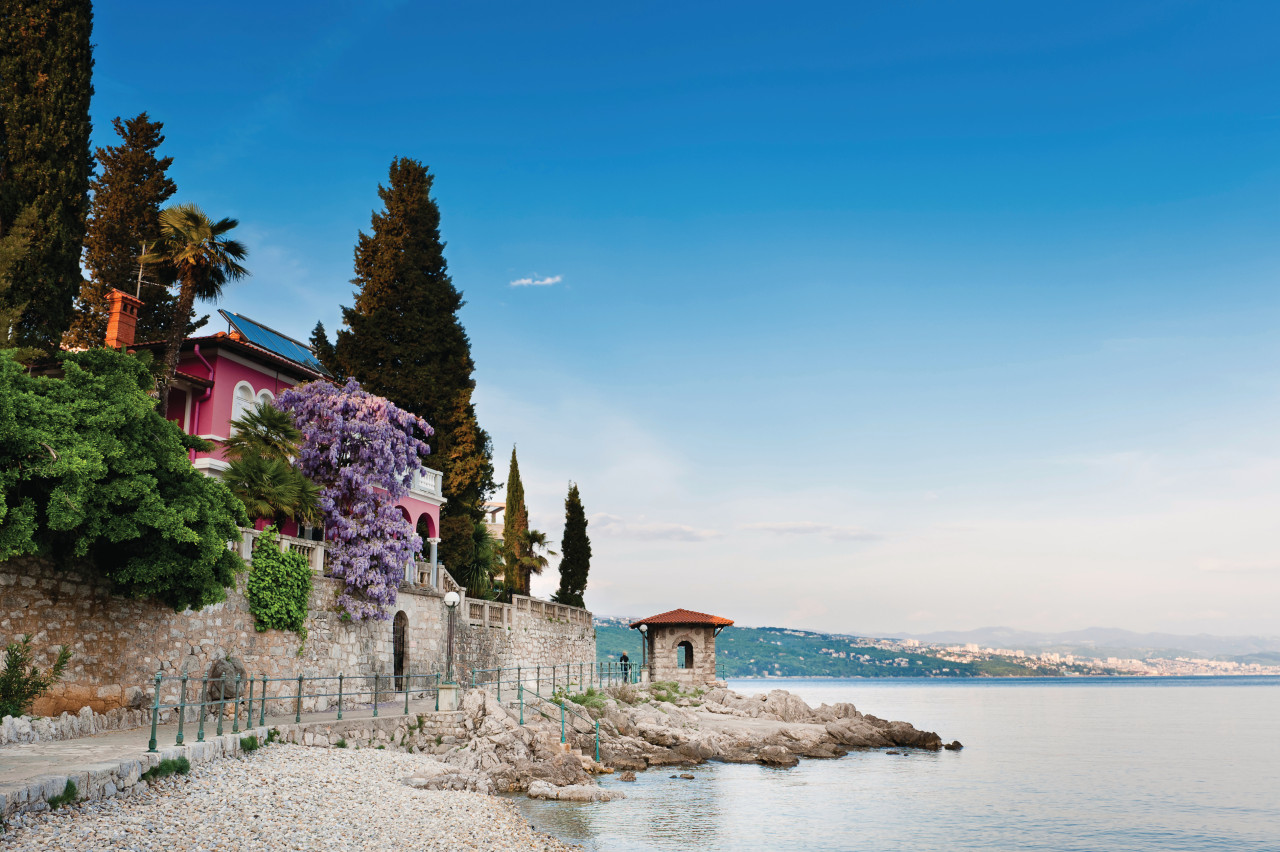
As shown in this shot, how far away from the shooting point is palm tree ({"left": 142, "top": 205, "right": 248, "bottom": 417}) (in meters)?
23.0

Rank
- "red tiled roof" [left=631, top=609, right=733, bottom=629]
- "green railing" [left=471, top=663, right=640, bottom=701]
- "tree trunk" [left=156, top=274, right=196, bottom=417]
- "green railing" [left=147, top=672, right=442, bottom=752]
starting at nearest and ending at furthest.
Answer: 1. "green railing" [left=147, top=672, right=442, bottom=752]
2. "tree trunk" [left=156, top=274, right=196, bottom=417]
3. "green railing" [left=471, top=663, right=640, bottom=701]
4. "red tiled roof" [left=631, top=609, right=733, bottom=629]

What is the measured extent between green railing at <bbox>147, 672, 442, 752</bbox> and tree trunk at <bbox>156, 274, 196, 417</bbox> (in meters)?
7.37

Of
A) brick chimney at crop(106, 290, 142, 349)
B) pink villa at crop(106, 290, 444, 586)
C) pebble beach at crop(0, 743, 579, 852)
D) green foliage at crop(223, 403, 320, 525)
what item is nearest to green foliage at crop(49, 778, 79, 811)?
pebble beach at crop(0, 743, 579, 852)

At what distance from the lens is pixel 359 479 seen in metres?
25.0

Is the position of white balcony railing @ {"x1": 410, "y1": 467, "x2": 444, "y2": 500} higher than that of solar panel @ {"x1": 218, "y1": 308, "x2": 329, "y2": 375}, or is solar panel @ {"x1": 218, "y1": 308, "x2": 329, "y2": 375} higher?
solar panel @ {"x1": 218, "y1": 308, "x2": 329, "y2": 375}

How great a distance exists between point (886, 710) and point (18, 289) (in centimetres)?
7619

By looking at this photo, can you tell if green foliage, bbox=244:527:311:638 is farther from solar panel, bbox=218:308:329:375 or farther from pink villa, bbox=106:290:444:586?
solar panel, bbox=218:308:329:375

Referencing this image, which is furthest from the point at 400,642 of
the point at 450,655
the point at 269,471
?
the point at 269,471

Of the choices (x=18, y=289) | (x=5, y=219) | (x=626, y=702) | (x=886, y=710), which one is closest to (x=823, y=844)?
(x=626, y=702)

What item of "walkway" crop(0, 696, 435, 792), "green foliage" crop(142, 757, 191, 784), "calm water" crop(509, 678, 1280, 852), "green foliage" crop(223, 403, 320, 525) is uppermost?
"green foliage" crop(223, 403, 320, 525)

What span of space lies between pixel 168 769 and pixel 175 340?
48.0 ft

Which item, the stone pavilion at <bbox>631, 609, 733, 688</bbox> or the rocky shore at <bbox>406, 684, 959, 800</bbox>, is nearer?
the rocky shore at <bbox>406, 684, 959, 800</bbox>

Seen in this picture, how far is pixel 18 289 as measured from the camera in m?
20.0

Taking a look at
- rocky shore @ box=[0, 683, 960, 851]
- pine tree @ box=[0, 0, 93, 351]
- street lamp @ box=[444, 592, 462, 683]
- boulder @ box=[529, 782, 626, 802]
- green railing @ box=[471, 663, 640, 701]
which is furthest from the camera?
green railing @ box=[471, 663, 640, 701]
